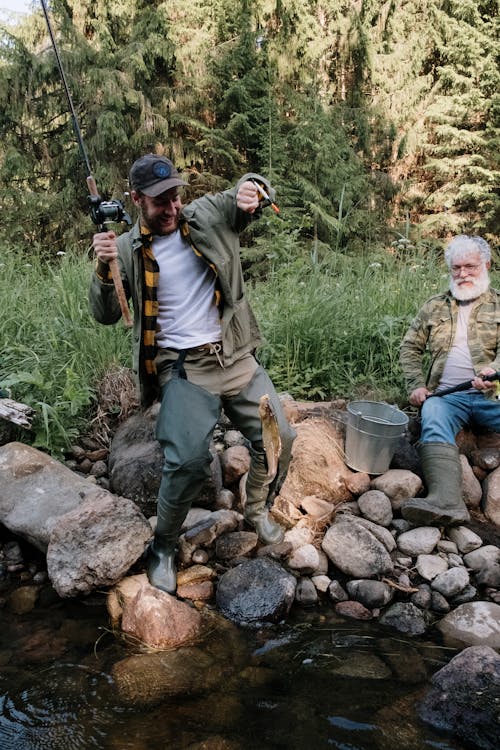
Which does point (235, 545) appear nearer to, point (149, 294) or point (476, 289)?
point (149, 294)

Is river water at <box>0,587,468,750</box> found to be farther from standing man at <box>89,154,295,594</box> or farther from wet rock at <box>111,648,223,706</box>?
standing man at <box>89,154,295,594</box>

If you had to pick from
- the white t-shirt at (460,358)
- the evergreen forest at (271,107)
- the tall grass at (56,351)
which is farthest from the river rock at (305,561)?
the evergreen forest at (271,107)

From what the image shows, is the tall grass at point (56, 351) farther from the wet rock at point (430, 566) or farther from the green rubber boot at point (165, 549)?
the wet rock at point (430, 566)

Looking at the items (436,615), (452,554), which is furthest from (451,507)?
(436,615)

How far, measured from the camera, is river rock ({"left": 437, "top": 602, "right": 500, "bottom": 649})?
2.67 m

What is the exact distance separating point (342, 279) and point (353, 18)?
918cm

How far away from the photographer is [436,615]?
114 inches

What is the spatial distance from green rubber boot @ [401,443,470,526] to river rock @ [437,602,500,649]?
1.93ft

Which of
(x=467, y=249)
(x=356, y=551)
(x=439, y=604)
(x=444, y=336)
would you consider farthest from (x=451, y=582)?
(x=467, y=249)

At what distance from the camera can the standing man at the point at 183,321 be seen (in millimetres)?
2768

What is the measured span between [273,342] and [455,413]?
177cm

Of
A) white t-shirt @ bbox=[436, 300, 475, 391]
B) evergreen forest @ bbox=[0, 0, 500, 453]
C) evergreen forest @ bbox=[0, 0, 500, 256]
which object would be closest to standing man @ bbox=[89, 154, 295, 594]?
white t-shirt @ bbox=[436, 300, 475, 391]

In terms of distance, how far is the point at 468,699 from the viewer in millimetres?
2174

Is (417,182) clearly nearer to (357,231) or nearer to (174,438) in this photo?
(357,231)
